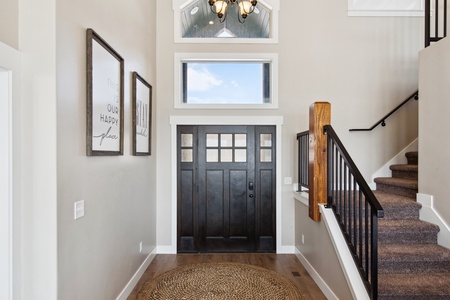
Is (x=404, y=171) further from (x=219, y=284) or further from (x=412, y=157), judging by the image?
(x=219, y=284)

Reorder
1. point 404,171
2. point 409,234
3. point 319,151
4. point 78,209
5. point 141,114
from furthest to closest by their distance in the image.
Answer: point 404,171 < point 141,114 < point 319,151 < point 409,234 < point 78,209

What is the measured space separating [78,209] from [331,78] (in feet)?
12.9

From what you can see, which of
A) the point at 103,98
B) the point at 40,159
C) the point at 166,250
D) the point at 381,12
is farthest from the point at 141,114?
the point at 381,12

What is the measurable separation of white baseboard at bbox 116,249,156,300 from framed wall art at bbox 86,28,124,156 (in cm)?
147

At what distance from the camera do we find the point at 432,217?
2.78 meters

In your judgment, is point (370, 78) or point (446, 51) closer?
point (446, 51)

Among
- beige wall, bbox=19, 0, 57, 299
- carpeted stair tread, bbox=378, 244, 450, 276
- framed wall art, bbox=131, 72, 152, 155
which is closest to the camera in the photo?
beige wall, bbox=19, 0, 57, 299

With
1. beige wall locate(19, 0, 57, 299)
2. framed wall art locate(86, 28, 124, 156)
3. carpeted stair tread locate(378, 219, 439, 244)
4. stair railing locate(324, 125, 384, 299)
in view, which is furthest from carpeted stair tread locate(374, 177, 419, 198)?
beige wall locate(19, 0, 57, 299)

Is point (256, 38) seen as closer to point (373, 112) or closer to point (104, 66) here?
point (373, 112)

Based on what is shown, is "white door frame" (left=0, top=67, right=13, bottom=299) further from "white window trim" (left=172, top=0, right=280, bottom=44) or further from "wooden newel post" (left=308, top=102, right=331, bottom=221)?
"white window trim" (left=172, top=0, right=280, bottom=44)

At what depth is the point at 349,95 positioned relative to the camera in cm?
425

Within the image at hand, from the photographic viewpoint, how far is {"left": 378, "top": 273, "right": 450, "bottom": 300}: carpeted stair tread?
7.13 feet

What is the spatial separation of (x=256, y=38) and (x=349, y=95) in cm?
174

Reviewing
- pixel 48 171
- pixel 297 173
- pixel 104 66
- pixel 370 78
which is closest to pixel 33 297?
pixel 48 171
